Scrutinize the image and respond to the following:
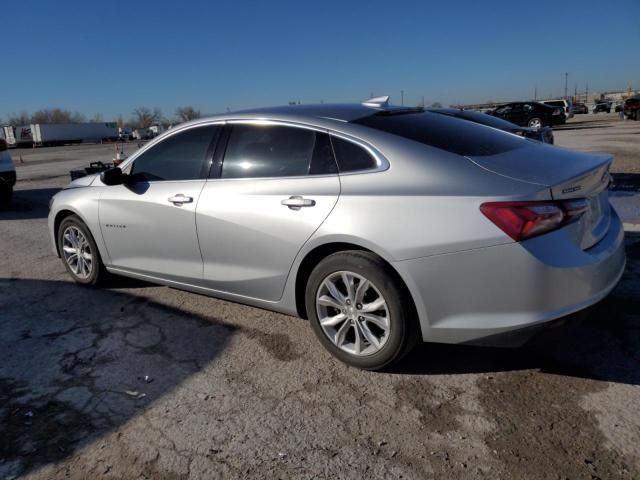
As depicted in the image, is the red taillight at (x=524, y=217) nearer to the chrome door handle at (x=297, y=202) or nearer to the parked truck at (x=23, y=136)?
the chrome door handle at (x=297, y=202)

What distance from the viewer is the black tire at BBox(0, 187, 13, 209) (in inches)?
409

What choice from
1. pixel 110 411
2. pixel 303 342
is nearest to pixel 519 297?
pixel 303 342

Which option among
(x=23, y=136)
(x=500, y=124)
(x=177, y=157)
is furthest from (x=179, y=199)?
(x=23, y=136)

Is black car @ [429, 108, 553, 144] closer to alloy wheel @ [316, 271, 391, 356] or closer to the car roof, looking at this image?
the car roof

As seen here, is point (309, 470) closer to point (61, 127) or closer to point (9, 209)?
point (9, 209)

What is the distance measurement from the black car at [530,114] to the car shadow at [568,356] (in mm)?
26158

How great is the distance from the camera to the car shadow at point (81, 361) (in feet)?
8.91

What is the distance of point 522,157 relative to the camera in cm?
310

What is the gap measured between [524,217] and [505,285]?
35 centimetres

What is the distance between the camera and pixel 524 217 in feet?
8.48

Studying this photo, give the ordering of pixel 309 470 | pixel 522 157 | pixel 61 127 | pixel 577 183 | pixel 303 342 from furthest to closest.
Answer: pixel 61 127, pixel 303 342, pixel 522 157, pixel 577 183, pixel 309 470

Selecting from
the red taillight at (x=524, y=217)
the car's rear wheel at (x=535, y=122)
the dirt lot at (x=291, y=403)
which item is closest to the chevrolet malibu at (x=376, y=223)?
the red taillight at (x=524, y=217)

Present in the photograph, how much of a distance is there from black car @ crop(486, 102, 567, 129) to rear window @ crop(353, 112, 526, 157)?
26.0 metres

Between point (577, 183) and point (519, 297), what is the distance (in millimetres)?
741
